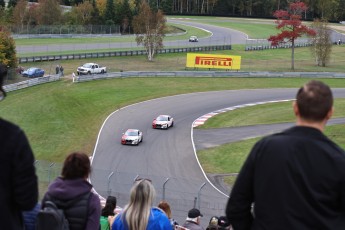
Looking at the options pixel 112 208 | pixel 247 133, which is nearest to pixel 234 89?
pixel 247 133

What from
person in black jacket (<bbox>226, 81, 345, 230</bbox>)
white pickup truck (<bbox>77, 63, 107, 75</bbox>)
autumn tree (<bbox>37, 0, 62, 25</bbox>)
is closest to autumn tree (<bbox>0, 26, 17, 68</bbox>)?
white pickup truck (<bbox>77, 63, 107, 75</bbox>)

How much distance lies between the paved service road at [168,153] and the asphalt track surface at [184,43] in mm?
36893

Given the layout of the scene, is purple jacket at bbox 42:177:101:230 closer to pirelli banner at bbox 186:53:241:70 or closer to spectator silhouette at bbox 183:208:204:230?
spectator silhouette at bbox 183:208:204:230

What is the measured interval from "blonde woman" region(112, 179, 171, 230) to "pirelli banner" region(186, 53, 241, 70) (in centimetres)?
5832

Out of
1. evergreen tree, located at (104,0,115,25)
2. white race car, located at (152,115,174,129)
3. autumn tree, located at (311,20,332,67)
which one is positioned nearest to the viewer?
white race car, located at (152,115,174,129)

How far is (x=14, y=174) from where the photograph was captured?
4145mm

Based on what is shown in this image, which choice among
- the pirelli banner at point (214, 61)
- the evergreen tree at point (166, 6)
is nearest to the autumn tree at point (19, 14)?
the evergreen tree at point (166, 6)

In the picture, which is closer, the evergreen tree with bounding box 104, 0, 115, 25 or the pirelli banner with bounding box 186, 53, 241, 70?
the pirelli banner with bounding box 186, 53, 241, 70

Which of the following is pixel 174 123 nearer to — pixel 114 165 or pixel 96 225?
pixel 114 165

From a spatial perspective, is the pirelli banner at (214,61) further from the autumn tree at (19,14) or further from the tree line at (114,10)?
the autumn tree at (19,14)

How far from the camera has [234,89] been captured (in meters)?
54.4

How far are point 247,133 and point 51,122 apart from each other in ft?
46.4

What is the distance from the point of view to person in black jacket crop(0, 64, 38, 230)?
411 centimetres

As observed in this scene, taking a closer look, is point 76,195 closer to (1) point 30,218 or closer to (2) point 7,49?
(1) point 30,218
